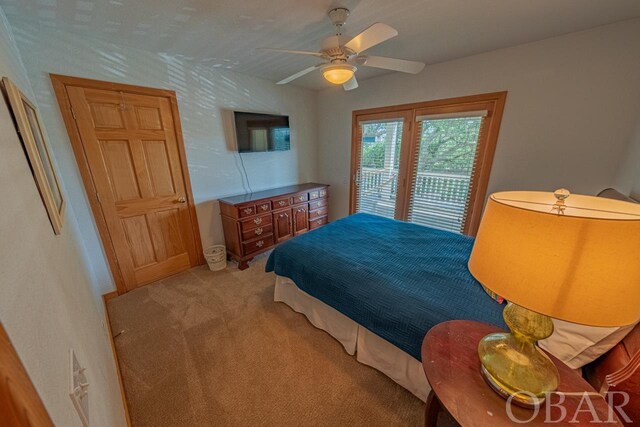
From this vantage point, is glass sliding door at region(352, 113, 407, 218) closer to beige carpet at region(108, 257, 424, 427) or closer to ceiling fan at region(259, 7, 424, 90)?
ceiling fan at region(259, 7, 424, 90)

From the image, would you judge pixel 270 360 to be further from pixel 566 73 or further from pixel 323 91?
pixel 323 91

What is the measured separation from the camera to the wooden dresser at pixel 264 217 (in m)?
2.78

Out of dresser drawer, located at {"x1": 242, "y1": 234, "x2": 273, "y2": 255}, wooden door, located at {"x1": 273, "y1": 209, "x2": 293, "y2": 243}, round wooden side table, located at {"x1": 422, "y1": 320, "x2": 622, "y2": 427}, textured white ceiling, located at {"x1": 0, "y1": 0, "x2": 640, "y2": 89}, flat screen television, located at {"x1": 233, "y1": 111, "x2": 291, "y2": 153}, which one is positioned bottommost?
dresser drawer, located at {"x1": 242, "y1": 234, "x2": 273, "y2": 255}

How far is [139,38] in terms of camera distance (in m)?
1.95

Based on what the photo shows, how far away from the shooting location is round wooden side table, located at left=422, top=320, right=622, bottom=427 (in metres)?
0.73

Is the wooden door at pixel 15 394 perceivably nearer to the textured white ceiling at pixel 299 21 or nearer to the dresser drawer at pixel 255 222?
the textured white ceiling at pixel 299 21

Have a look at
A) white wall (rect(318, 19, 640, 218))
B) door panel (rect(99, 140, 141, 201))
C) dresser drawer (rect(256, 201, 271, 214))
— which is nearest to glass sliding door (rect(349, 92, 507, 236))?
white wall (rect(318, 19, 640, 218))

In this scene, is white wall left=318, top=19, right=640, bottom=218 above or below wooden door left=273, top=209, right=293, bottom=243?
above

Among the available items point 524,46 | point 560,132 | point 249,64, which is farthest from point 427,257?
point 249,64

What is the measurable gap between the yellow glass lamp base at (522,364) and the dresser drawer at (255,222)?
249cm

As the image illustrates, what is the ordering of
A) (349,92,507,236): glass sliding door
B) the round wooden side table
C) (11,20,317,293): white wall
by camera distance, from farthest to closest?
(349,92,507,236): glass sliding door, (11,20,317,293): white wall, the round wooden side table

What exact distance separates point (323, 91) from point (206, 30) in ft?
6.99

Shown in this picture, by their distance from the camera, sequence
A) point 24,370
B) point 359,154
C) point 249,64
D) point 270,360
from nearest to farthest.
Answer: point 24,370 < point 270,360 < point 249,64 < point 359,154

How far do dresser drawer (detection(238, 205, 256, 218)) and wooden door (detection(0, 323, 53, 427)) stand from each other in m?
2.41
